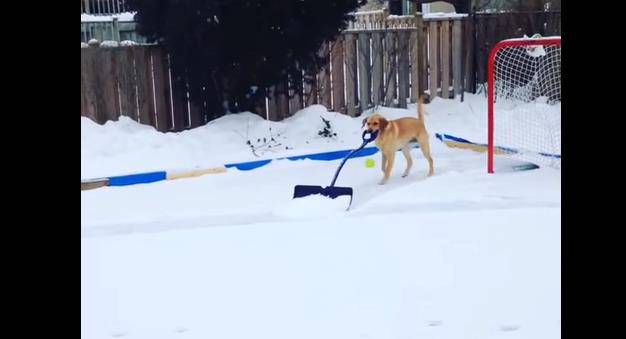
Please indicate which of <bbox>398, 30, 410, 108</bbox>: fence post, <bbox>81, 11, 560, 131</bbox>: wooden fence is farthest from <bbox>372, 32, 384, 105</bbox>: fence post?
<bbox>398, 30, 410, 108</bbox>: fence post

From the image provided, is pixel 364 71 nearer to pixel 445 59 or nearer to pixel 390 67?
pixel 390 67

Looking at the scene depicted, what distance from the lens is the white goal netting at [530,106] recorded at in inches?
244

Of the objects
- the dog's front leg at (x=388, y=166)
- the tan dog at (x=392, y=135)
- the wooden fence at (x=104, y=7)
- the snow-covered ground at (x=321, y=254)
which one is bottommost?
the snow-covered ground at (x=321, y=254)

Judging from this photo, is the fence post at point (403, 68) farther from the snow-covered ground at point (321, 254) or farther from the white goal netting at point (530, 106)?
the snow-covered ground at point (321, 254)

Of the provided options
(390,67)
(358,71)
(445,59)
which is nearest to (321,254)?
(358,71)

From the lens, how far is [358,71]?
28.6 ft

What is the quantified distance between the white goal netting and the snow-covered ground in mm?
473

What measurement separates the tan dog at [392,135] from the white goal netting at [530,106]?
3.37ft

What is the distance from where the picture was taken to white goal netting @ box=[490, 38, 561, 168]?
6.20 metres

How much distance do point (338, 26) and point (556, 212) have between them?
3.91 m

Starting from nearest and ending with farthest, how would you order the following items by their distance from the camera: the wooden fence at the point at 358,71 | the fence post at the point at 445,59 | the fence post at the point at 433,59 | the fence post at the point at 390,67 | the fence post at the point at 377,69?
the wooden fence at the point at 358,71, the fence post at the point at 377,69, the fence post at the point at 390,67, the fence post at the point at 433,59, the fence post at the point at 445,59

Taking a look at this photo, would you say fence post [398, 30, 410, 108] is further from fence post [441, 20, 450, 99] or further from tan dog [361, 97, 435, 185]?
tan dog [361, 97, 435, 185]

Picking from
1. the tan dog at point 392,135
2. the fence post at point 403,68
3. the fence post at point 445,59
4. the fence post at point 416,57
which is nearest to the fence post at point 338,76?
the fence post at point 403,68

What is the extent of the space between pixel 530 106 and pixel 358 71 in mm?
2203
